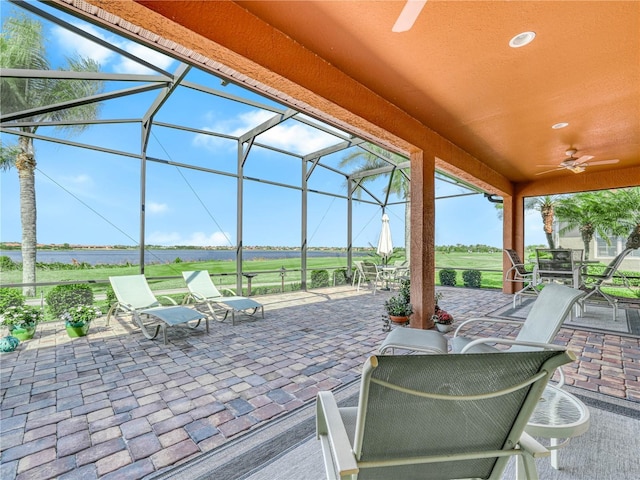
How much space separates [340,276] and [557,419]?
8312 mm

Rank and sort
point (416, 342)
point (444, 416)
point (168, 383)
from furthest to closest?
1. point (168, 383)
2. point (416, 342)
3. point (444, 416)

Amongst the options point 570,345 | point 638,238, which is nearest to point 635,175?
point 638,238

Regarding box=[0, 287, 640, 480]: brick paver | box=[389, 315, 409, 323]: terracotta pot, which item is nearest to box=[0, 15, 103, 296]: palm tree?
box=[0, 287, 640, 480]: brick paver

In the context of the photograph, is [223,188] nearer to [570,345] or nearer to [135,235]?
[135,235]

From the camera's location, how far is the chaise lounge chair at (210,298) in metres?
5.04

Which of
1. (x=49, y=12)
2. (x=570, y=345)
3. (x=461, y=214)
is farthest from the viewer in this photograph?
(x=461, y=214)

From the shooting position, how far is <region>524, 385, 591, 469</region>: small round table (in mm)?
1407

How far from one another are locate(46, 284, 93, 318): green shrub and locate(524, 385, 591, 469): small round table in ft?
21.6

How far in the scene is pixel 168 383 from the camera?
2715 mm

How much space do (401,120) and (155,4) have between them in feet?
10.0

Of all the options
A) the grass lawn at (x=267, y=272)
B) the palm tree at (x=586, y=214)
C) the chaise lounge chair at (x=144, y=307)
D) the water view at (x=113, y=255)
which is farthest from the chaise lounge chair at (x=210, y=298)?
the palm tree at (x=586, y=214)

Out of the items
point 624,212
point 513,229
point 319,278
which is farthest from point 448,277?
point 624,212

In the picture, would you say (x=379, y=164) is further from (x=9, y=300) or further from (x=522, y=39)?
(x=9, y=300)

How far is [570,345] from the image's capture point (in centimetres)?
371
